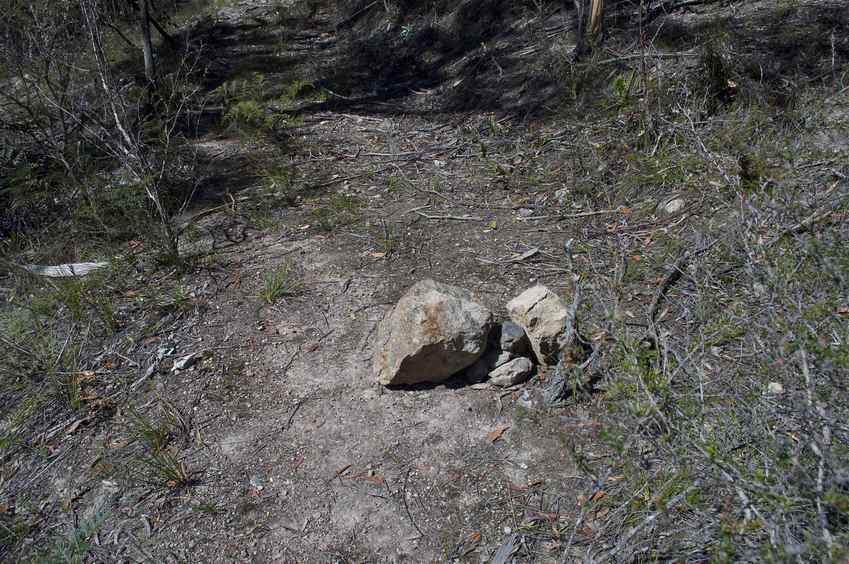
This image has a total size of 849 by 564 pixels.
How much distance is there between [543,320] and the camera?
299 cm

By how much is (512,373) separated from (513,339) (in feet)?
0.55

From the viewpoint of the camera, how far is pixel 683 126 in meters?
3.94

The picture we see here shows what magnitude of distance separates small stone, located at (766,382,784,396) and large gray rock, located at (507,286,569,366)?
0.91 metres

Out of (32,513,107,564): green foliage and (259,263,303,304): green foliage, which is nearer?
(32,513,107,564): green foliage

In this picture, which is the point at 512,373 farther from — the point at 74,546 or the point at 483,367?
the point at 74,546

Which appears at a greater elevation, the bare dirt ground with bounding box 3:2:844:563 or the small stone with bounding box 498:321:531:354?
the small stone with bounding box 498:321:531:354

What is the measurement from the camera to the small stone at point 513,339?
304cm

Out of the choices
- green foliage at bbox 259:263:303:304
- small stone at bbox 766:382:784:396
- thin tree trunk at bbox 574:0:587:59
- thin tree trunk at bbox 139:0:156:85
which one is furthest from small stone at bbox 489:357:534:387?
thin tree trunk at bbox 139:0:156:85

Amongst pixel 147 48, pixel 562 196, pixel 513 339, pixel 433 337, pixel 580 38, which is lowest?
pixel 562 196

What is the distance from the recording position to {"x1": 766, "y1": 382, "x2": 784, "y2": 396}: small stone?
2.09 m

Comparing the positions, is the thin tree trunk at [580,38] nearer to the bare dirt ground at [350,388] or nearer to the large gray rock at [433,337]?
the bare dirt ground at [350,388]

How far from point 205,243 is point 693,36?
14.3 ft

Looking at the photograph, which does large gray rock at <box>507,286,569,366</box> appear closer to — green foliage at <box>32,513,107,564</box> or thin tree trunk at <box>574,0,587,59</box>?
green foliage at <box>32,513,107,564</box>

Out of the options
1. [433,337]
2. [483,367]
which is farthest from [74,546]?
[483,367]
